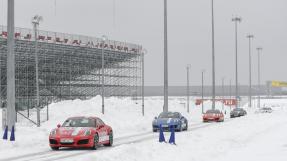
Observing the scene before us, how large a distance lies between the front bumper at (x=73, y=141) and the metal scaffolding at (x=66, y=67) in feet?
130

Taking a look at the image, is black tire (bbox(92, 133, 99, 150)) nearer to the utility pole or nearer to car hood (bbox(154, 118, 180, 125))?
the utility pole

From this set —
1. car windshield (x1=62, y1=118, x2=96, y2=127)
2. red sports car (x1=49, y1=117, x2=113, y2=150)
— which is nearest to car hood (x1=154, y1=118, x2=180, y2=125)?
car windshield (x1=62, y1=118, x2=96, y2=127)

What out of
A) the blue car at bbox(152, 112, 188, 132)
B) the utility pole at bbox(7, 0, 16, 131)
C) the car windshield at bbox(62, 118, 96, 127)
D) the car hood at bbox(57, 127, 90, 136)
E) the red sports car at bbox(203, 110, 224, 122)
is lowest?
the red sports car at bbox(203, 110, 224, 122)

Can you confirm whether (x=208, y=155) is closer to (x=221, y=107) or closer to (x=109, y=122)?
(x=109, y=122)

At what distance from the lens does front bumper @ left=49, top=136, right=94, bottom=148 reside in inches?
787

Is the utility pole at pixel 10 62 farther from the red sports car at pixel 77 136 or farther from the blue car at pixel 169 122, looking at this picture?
the blue car at pixel 169 122

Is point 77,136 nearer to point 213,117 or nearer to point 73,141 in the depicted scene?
point 73,141

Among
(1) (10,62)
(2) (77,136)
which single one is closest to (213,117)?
(1) (10,62)

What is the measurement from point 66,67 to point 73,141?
58.0m

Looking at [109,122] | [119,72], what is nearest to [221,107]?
[119,72]

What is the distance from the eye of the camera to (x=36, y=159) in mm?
17031

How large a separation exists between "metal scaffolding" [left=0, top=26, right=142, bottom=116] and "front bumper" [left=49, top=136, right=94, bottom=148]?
39.5m

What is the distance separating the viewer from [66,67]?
3041 inches

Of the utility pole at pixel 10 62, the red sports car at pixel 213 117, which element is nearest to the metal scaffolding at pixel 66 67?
the red sports car at pixel 213 117
